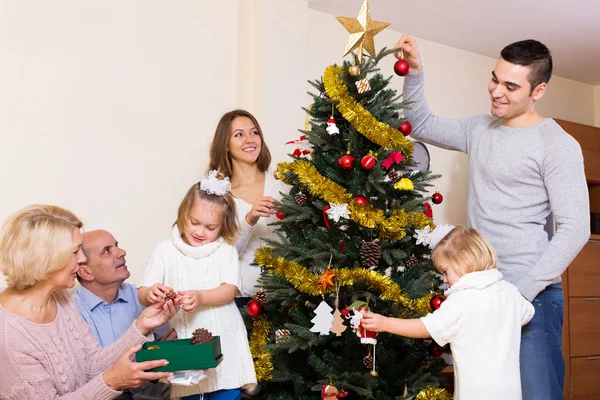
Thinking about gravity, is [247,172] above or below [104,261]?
above

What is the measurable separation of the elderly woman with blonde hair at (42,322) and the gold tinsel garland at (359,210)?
2.65 feet

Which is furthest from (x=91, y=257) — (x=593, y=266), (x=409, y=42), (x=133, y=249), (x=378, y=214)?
(x=593, y=266)

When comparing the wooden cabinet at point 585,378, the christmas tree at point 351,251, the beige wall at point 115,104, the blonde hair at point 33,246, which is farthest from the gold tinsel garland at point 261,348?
the wooden cabinet at point 585,378

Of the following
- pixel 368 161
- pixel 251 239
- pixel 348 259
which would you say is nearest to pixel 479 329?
pixel 348 259

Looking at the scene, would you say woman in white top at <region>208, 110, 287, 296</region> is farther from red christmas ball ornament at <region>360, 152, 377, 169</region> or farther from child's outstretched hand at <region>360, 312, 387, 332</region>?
child's outstretched hand at <region>360, 312, 387, 332</region>

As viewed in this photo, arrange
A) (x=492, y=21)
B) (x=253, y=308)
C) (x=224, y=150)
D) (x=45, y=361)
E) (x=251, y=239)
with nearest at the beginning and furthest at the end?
1. (x=45, y=361)
2. (x=253, y=308)
3. (x=251, y=239)
4. (x=224, y=150)
5. (x=492, y=21)

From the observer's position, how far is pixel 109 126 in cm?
347

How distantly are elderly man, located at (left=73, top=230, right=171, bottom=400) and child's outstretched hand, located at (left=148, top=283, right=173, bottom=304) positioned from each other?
1.45 feet

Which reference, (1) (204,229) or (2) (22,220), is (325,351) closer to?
(1) (204,229)

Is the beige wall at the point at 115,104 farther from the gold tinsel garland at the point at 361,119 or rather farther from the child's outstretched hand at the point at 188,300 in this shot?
the gold tinsel garland at the point at 361,119

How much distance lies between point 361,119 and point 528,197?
2.09 ft

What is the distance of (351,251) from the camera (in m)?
2.38

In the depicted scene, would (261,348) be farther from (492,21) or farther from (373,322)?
(492,21)

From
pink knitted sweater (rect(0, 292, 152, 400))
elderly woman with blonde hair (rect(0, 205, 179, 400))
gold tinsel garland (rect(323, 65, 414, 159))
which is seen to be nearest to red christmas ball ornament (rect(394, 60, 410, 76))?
gold tinsel garland (rect(323, 65, 414, 159))
